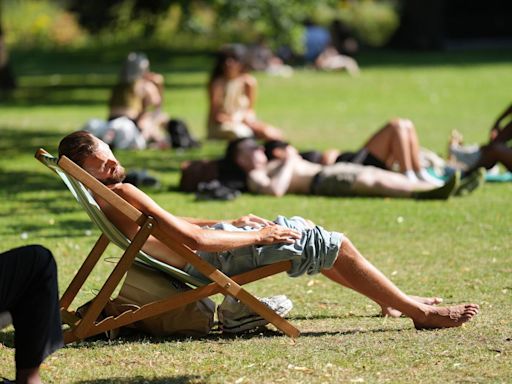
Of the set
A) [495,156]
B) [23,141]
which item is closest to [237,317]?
[495,156]

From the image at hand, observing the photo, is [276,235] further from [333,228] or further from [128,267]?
[333,228]

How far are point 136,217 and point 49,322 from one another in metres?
0.92

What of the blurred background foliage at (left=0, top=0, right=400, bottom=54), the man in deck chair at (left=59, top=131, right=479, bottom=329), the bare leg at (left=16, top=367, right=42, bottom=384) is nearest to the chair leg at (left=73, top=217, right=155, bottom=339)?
the man in deck chair at (left=59, top=131, right=479, bottom=329)

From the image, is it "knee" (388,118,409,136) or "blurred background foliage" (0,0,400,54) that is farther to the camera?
"blurred background foliage" (0,0,400,54)

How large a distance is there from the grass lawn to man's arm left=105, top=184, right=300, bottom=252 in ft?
1.77

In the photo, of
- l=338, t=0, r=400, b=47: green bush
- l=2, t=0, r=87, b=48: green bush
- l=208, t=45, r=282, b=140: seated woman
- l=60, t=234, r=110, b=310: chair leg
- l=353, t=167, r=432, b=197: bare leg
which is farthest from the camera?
l=2, t=0, r=87, b=48: green bush

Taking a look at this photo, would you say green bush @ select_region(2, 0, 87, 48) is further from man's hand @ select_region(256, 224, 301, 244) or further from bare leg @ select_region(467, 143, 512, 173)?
man's hand @ select_region(256, 224, 301, 244)

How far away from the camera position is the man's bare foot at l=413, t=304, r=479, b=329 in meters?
5.92

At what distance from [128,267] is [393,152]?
19.8 feet

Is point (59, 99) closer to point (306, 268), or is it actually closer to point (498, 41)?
point (306, 268)

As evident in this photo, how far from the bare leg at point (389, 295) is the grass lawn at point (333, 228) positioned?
0.08 metres

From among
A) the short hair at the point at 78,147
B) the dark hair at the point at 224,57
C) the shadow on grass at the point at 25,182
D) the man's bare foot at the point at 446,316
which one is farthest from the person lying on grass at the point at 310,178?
the short hair at the point at 78,147

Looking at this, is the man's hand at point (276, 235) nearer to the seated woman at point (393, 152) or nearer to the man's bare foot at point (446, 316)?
the man's bare foot at point (446, 316)

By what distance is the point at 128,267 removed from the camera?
18.3 feet
